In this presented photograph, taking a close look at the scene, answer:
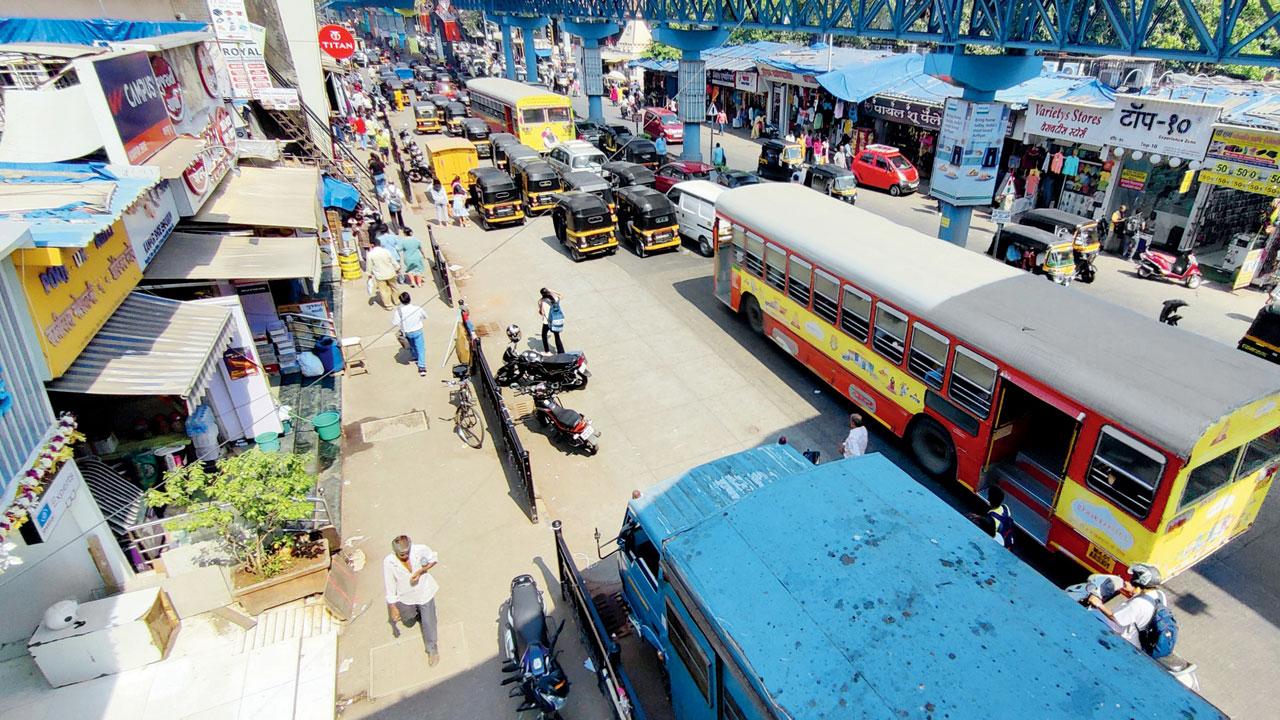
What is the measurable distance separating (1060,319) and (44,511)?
462 inches

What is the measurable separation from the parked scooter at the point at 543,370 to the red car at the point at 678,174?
13252 mm

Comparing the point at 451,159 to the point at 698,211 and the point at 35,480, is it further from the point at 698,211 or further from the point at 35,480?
the point at 35,480

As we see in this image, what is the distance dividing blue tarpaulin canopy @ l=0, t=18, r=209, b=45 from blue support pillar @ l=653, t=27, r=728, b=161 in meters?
18.8

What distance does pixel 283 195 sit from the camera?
14.1 m

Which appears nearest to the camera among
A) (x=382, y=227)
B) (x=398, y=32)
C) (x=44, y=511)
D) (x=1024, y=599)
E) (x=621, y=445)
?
(x=1024, y=599)

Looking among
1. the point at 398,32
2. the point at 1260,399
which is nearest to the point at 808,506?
the point at 1260,399

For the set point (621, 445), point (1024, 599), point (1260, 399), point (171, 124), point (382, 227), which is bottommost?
point (621, 445)

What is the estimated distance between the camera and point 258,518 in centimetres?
758

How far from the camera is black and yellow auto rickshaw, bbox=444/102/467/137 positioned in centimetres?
3766

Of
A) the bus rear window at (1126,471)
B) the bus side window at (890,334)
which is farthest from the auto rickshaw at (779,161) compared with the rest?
the bus rear window at (1126,471)

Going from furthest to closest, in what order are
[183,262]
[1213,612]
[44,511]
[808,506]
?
[183,262]
[1213,612]
[44,511]
[808,506]

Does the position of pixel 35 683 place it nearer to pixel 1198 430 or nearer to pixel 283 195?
pixel 283 195

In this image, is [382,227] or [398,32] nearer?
[382,227]

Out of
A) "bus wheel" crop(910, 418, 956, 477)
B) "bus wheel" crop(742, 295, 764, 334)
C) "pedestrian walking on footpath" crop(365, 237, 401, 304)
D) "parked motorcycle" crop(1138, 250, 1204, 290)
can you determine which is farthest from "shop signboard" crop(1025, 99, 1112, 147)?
"pedestrian walking on footpath" crop(365, 237, 401, 304)
